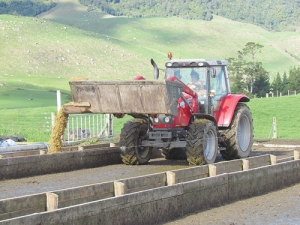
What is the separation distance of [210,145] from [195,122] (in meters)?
0.70

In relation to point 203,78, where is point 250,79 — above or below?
above

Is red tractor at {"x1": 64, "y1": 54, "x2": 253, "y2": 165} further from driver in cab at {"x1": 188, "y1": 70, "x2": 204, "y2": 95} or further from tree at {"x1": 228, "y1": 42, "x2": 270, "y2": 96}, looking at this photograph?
tree at {"x1": 228, "y1": 42, "x2": 270, "y2": 96}

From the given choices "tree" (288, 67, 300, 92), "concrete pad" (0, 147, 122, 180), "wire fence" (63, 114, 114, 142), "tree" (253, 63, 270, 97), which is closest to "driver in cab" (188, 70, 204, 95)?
"concrete pad" (0, 147, 122, 180)

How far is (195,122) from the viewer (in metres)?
14.8

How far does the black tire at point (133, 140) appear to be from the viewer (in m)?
15.2

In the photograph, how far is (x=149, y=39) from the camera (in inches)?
7407

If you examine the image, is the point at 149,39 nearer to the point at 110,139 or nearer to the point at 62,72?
the point at 62,72

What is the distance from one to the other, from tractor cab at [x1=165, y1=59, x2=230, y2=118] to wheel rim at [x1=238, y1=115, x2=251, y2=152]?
107 cm

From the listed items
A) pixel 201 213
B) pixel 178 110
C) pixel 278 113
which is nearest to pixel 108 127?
pixel 178 110

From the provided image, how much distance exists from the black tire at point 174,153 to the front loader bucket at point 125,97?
120 inches

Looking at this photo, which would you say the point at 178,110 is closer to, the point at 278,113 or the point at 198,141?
the point at 198,141

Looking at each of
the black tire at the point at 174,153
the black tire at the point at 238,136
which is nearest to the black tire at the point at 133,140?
the black tire at the point at 174,153

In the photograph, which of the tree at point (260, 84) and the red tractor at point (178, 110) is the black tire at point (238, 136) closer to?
the red tractor at point (178, 110)

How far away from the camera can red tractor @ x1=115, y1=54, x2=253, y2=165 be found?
1462cm
